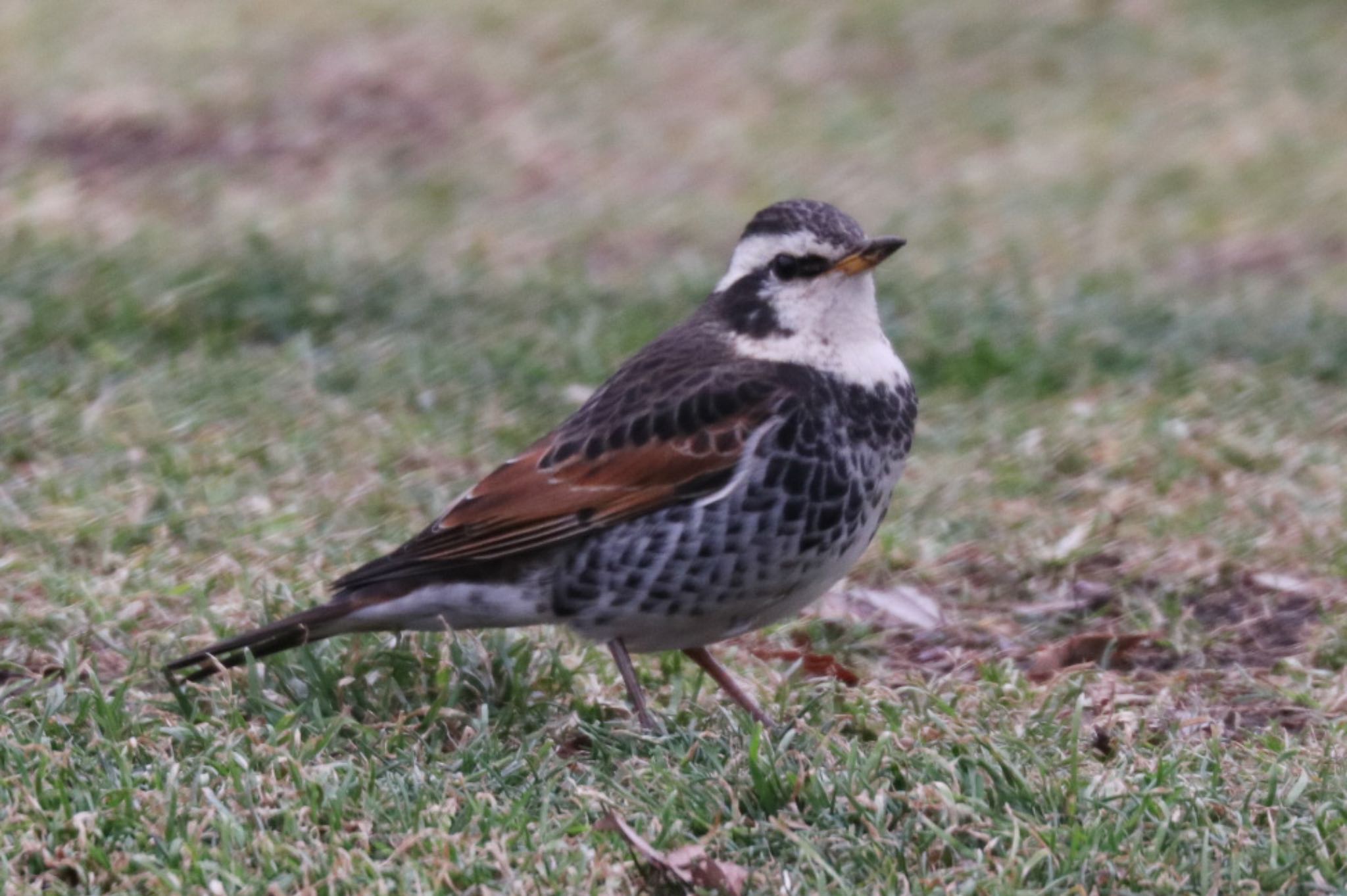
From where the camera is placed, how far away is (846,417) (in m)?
4.93

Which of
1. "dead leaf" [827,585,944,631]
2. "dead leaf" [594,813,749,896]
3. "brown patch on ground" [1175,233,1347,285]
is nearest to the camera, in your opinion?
"dead leaf" [594,813,749,896]

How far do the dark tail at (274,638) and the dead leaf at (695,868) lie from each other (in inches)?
46.0

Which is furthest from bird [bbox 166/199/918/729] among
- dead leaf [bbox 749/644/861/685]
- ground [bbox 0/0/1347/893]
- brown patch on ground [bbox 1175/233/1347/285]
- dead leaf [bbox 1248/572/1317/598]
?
brown patch on ground [bbox 1175/233/1347/285]

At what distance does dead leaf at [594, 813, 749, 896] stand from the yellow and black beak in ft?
5.47

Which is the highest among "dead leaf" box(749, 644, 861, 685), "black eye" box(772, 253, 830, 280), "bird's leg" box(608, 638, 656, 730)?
"black eye" box(772, 253, 830, 280)

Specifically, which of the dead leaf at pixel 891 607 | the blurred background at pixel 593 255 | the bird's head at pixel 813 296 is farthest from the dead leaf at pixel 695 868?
the dead leaf at pixel 891 607

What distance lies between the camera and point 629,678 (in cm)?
494

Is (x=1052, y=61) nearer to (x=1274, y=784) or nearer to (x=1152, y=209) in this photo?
(x=1152, y=209)

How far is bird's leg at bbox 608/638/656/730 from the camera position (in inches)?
189

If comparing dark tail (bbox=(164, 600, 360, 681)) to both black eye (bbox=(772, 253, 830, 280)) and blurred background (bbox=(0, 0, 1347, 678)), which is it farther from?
black eye (bbox=(772, 253, 830, 280))

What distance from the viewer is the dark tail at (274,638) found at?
15.8 ft

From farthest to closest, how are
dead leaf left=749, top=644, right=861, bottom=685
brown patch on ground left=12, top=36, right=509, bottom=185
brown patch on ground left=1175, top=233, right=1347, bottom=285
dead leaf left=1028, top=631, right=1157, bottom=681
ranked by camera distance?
brown patch on ground left=12, top=36, right=509, bottom=185
brown patch on ground left=1175, top=233, right=1347, bottom=285
dead leaf left=1028, top=631, right=1157, bottom=681
dead leaf left=749, top=644, right=861, bottom=685

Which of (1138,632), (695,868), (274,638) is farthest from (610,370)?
(695,868)

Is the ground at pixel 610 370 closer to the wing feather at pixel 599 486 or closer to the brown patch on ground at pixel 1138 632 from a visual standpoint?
the brown patch on ground at pixel 1138 632
